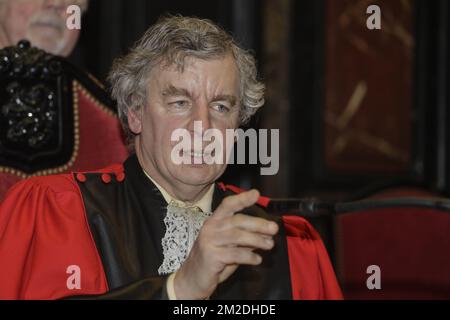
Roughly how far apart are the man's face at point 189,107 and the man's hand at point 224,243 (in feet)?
1.19

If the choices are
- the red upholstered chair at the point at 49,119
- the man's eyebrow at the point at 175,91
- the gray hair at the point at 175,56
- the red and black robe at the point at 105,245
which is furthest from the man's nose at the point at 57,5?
the man's eyebrow at the point at 175,91

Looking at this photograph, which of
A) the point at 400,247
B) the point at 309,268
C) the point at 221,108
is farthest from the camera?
the point at 400,247

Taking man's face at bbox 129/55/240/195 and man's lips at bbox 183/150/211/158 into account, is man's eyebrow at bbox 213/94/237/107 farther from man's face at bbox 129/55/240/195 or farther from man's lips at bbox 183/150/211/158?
man's lips at bbox 183/150/211/158

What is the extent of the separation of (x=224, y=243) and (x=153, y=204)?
497mm

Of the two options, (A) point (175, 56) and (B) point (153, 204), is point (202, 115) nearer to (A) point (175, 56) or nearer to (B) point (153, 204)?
(A) point (175, 56)

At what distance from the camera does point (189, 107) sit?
165cm

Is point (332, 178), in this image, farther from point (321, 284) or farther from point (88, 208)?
point (88, 208)

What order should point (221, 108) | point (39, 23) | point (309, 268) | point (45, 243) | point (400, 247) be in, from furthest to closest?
point (400, 247) < point (39, 23) < point (309, 268) < point (221, 108) < point (45, 243)

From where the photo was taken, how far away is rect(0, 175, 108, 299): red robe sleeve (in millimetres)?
1514

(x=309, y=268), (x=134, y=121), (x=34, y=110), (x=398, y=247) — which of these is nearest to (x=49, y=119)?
(x=34, y=110)

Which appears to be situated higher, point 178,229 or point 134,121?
point 134,121

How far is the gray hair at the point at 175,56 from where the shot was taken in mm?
1650

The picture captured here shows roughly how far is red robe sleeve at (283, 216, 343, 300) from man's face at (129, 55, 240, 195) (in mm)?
299

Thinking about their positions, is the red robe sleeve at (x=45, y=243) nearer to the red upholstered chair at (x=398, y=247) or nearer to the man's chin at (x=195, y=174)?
the man's chin at (x=195, y=174)
